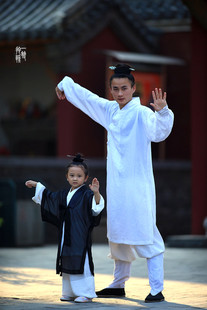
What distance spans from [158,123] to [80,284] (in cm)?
131

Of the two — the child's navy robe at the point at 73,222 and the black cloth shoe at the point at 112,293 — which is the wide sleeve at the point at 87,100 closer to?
the child's navy robe at the point at 73,222

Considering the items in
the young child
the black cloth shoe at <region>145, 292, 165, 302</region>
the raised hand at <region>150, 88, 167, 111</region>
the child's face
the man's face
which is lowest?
the black cloth shoe at <region>145, 292, 165, 302</region>

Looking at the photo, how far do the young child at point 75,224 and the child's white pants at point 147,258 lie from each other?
0.24 m

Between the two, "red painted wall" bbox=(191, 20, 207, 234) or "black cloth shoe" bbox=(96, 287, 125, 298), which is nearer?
"black cloth shoe" bbox=(96, 287, 125, 298)

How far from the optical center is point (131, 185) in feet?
20.2

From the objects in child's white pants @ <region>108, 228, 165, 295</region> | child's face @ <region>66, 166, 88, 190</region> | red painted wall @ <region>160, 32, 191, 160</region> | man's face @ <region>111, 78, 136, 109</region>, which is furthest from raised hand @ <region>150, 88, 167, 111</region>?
red painted wall @ <region>160, 32, 191, 160</region>

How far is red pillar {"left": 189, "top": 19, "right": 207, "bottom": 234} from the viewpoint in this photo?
11977 mm

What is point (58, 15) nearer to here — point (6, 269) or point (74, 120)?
point (74, 120)

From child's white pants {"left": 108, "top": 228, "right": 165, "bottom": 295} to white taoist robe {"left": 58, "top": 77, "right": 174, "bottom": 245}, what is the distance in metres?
0.08

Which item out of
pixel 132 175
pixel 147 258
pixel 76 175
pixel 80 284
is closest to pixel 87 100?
pixel 76 175

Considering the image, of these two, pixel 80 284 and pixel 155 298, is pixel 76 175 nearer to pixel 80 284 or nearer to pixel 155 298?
pixel 80 284

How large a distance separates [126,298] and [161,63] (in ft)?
37.4

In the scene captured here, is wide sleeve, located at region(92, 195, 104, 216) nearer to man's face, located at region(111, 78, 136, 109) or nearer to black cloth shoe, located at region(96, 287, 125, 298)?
black cloth shoe, located at region(96, 287, 125, 298)

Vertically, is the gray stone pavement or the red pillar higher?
the red pillar
